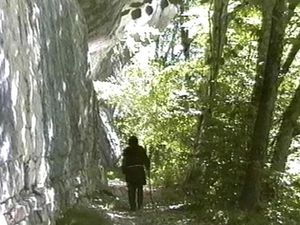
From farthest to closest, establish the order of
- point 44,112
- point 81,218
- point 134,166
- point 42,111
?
1. point 134,166
2. point 81,218
3. point 44,112
4. point 42,111

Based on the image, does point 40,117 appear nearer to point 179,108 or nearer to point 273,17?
point 273,17

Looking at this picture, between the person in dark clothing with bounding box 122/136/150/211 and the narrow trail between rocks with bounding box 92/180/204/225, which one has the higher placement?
the person in dark clothing with bounding box 122/136/150/211

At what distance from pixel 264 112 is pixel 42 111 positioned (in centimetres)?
478

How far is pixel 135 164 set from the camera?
1470cm

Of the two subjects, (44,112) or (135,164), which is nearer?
(44,112)

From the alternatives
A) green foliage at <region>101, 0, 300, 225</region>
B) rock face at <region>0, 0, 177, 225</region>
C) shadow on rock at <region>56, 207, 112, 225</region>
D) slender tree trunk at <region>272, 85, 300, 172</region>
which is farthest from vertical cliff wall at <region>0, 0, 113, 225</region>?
slender tree trunk at <region>272, 85, 300, 172</region>

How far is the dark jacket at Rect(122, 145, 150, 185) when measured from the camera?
1464cm

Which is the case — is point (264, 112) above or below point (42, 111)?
below

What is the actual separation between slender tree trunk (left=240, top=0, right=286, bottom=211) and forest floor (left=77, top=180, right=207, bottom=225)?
1.26m

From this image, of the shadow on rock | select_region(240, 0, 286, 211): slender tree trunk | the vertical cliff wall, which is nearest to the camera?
the vertical cliff wall

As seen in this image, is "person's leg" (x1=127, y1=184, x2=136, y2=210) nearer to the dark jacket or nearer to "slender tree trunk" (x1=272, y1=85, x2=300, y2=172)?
the dark jacket

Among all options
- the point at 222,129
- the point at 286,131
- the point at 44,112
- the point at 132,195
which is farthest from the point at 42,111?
the point at 286,131

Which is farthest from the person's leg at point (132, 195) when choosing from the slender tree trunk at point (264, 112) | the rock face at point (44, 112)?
the slender tree trunk at point (264, 112)

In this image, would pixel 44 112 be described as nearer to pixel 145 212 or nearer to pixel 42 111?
pixel 42 111
